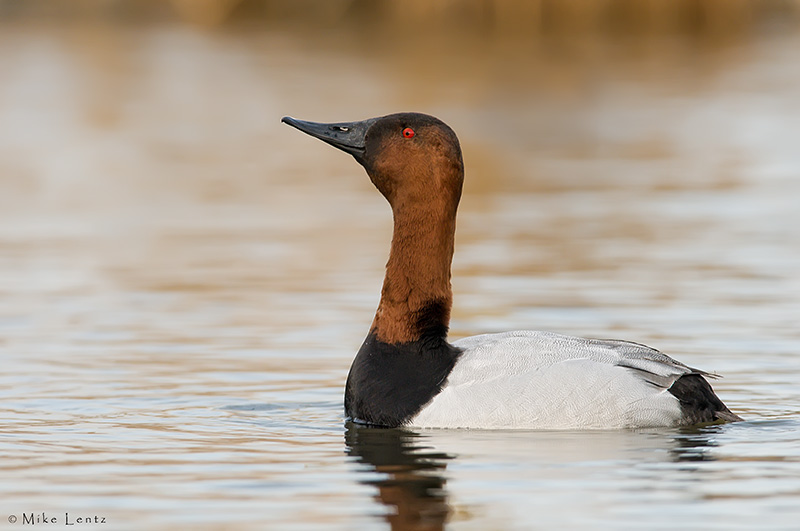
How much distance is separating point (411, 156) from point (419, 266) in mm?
632

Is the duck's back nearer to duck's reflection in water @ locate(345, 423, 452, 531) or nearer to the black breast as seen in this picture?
the black breast

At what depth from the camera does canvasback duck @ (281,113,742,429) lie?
8.56 m

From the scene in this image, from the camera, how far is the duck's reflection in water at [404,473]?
685 cm

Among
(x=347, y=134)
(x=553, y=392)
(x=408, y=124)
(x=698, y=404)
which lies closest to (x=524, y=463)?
(x=553, y=392)

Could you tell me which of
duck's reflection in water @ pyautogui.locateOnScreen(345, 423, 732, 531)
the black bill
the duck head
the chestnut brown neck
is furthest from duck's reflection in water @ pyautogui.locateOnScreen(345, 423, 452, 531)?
the black bill

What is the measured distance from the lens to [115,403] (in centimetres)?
941

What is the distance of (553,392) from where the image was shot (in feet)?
28.1

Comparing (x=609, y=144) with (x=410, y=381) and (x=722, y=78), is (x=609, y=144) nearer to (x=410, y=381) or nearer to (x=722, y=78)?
(x=722, y=78)

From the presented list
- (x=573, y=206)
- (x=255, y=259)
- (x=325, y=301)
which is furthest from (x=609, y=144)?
(x=325, y=301)

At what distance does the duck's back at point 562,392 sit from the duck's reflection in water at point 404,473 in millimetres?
307

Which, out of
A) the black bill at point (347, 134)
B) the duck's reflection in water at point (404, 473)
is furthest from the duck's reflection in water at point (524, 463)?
the black bill at point (347, 134)

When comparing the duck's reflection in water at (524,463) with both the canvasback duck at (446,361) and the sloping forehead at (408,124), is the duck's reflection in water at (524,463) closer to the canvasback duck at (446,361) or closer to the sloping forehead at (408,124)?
the canvasback duck at (446,361)

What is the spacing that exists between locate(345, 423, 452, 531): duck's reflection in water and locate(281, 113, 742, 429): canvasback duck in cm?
23

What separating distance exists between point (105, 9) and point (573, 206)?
35765mm
